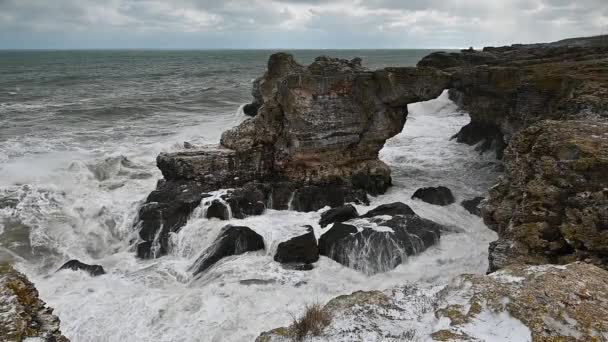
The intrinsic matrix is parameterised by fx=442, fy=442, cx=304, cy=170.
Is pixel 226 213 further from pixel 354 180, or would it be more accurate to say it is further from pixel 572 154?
pixel 572 154

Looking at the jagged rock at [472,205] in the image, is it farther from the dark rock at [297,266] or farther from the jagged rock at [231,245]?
the jagged rock at [231,245]

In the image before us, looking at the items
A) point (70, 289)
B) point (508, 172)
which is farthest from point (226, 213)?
point (508, 172)

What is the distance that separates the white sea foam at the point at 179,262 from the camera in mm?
13078

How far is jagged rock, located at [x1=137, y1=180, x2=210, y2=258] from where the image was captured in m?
18.3

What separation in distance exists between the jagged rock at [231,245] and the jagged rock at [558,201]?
8822mm

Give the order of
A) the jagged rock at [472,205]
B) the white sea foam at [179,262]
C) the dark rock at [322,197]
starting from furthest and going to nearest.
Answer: the dark rock at [322,197] < the jagged rock at [472,205] < the white sea foam at [179,262]

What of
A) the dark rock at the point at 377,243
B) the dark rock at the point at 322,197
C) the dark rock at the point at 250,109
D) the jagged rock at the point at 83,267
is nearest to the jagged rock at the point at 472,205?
the dark rock at the point at 377,243

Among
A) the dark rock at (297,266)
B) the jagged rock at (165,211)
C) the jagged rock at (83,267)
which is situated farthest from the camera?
the jagged rock at (165,211)

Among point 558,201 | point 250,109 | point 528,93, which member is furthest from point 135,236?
point 250,109

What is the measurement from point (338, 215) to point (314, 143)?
191 inches

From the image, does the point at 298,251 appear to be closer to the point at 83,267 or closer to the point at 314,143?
the point at 314,143

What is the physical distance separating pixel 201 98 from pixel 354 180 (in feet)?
142

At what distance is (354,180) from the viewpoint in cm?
2312

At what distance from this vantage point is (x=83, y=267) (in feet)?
53.6
